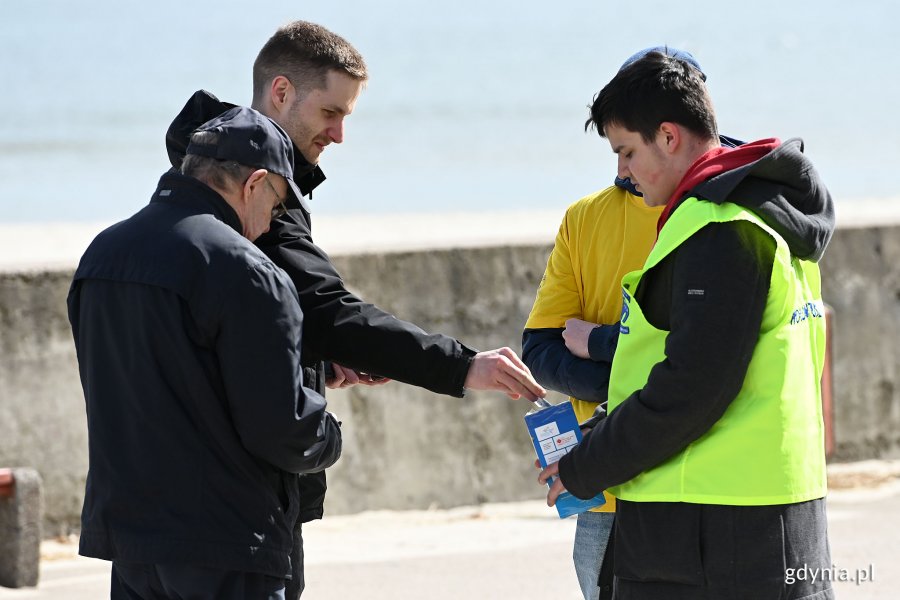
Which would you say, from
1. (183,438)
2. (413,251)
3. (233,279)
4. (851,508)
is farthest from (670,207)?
(851,508)

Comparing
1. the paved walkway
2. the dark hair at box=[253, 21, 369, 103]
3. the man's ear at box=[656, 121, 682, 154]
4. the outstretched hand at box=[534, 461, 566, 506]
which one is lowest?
the paved walkway

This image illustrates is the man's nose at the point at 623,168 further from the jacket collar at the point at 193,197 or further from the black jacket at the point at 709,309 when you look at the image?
the jacket collar at the point at 193,197

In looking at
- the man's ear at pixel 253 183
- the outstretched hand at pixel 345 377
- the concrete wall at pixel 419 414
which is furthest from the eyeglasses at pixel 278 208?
the concrete wall at pixel 419 414

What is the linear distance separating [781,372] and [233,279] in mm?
1175

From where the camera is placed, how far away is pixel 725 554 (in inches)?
105

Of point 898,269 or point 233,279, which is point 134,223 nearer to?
point 233,279

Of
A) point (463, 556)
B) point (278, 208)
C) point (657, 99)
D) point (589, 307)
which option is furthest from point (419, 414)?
point (657, 99)

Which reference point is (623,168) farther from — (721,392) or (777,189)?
(721,392)

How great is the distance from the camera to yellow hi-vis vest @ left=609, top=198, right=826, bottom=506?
2654mm

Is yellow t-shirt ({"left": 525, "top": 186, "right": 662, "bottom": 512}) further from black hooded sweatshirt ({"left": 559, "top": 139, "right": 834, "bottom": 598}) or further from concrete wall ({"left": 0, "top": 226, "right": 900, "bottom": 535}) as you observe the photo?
concrete wall ({"left": 0, "top": 226, "right": 900, "bottom": 535})

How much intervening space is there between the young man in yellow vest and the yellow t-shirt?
0.74 m

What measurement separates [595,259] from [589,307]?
0.15m

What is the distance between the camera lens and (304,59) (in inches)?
145

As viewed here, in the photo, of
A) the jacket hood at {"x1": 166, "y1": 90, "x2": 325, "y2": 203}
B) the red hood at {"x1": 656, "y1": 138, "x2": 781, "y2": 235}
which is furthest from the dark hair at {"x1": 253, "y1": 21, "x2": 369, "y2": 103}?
the red hood at {"x1": 656, "y1": 138, "x2": 781, "y2": 235}
